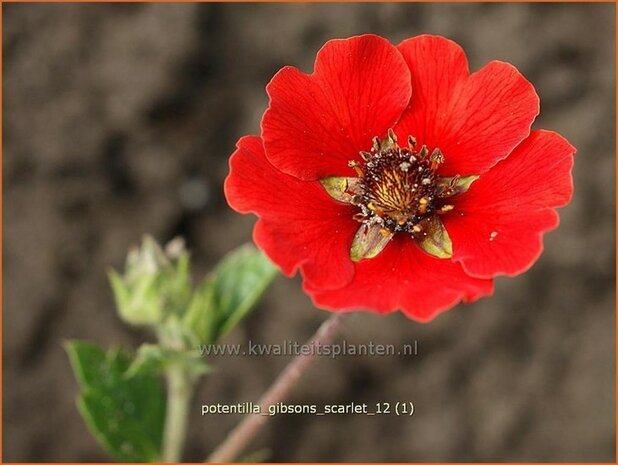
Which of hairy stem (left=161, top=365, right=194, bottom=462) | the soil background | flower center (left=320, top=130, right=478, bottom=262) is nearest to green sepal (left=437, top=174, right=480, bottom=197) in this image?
flower center (left=320, top=130, right=478, bottom=262)

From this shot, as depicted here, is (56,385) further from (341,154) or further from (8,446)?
(341,154)

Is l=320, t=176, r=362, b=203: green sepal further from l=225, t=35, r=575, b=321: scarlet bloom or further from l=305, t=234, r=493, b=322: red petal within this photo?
l=305, t=234, r=493, b=322: red petal

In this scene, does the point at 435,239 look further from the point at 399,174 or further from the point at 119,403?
the point at 119,403

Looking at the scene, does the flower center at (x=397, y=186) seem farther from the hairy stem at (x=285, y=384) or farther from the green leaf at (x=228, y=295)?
the green leaf at (x=228, y=295)

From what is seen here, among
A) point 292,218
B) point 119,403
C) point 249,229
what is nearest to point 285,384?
point 292,218

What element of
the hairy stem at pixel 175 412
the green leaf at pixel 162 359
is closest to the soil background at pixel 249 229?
the hairy stem at pixel 175 412

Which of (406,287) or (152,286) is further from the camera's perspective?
(152,286)
